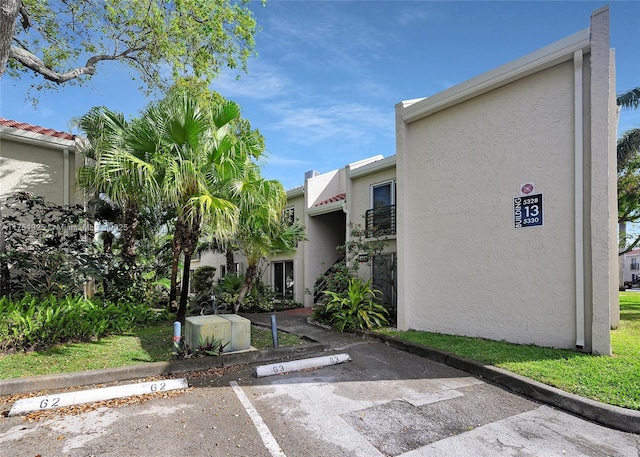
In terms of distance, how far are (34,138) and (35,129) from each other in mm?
795

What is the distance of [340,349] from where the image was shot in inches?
315

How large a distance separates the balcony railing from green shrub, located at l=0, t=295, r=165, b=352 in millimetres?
7389

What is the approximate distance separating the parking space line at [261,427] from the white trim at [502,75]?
309 inches

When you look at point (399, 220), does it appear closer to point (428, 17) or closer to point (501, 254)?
point (501, 254)

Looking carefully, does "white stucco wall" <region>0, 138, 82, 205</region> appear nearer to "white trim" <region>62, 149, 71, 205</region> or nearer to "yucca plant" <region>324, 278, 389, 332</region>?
"white trim" <region>62, 149, 71, 205</region>

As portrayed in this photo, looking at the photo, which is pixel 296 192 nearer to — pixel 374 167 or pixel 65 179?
pixel 374 167

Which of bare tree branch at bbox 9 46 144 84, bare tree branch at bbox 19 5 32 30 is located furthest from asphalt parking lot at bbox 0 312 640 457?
bare tree branch at bbox 19 5 32 30

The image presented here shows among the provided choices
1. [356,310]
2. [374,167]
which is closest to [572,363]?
[356,310]

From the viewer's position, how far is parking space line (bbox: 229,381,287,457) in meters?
3.77

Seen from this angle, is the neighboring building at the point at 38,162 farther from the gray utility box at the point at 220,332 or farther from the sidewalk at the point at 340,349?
the sidewalk at the point at 340,349

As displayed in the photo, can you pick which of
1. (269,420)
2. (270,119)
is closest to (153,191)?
(269,420)

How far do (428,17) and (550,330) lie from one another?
7.84m

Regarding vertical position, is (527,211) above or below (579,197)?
below

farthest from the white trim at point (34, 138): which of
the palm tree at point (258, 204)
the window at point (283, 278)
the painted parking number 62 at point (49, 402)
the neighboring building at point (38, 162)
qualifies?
the window at point (283, 278)
